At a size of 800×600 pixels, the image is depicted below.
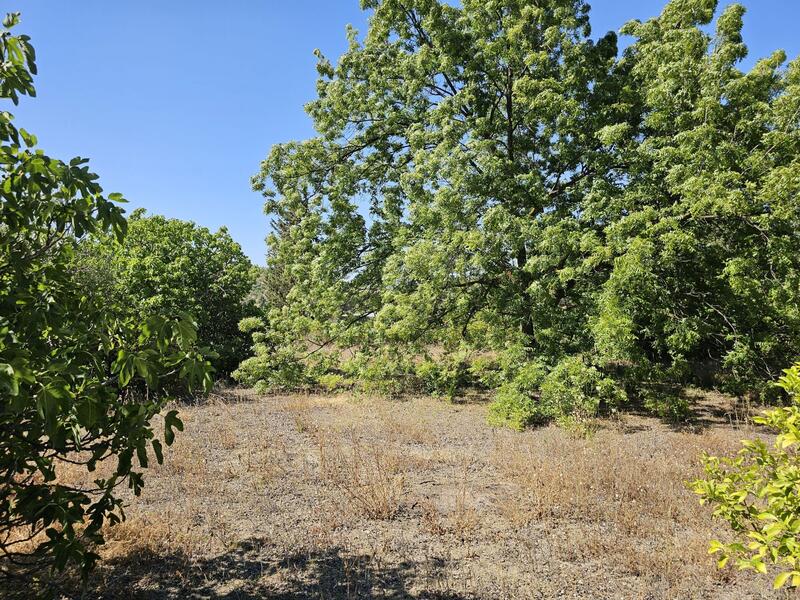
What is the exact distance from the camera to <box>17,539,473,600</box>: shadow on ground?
158 inches

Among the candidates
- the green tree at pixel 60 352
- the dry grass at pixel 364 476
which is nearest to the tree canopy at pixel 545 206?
the dry grass at pixel 364 476

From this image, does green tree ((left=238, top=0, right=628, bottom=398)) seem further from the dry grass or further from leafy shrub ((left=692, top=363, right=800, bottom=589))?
leafy shrub ((left=692, top=363, right=800, bottom=589))

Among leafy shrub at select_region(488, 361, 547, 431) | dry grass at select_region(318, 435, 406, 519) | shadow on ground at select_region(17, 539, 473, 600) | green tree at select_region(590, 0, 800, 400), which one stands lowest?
shadow on ground at select_region(17, 539, 473, 600)

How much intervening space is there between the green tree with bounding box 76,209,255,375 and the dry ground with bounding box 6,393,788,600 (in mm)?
7253

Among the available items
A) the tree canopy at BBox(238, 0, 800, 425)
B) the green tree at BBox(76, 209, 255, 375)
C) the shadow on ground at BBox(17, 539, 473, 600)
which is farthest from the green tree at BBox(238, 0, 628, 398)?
the shadow on ground at BBox(17, 539, 473, 600)

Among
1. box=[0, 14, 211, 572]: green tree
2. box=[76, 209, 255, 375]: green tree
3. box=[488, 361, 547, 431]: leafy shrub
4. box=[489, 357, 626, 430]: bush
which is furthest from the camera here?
box=[76, 209, 255, 375]: green tree

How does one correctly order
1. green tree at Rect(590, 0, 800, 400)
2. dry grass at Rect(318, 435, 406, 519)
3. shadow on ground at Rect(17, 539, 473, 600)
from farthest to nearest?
green tree at Rect(590, 0, 800, 400) < dry grass at Rect(318, 435, 406, 519) < shadow on ground at Rect(17, 539, 473, 600)

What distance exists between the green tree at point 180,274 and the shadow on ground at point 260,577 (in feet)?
33.8

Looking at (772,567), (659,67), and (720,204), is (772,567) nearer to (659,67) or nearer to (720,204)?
(720,204)

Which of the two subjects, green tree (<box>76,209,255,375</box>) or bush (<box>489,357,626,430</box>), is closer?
bush (<box>489,357,626,430</box>)

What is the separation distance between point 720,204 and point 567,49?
211 inches

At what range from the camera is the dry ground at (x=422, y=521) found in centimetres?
418

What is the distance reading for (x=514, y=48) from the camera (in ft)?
35.8

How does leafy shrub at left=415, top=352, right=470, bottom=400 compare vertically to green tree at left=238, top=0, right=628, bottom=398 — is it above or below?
below
